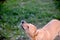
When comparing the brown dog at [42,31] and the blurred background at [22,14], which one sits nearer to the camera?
the brown dog at [42,31]

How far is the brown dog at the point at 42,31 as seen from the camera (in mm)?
4949

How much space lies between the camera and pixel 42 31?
550 cm

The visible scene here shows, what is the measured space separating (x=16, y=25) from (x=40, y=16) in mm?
1053

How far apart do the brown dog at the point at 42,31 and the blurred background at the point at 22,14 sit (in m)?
1.10

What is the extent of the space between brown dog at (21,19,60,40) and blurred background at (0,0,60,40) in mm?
1102

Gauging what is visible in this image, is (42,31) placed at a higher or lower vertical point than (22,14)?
higher

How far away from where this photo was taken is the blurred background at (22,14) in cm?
710

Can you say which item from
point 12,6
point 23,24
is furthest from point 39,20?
point 23,24

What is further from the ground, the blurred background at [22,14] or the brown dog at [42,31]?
the brown dog at [42,31]

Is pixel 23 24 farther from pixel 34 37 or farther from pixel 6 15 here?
pixel 6 15

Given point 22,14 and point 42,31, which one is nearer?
point 42,31

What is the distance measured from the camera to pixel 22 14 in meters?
8.39

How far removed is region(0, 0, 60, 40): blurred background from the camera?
7.10m

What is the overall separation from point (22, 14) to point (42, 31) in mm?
2963
